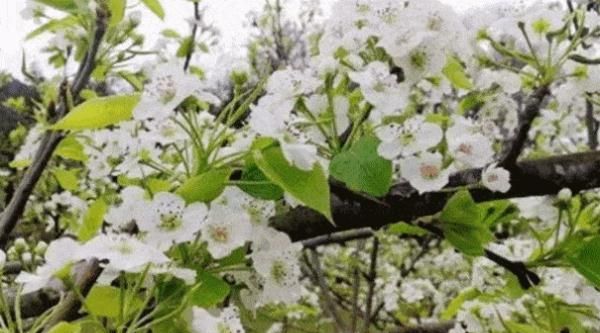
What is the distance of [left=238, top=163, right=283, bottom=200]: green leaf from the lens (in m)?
0.76

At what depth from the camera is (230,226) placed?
73 centimetres

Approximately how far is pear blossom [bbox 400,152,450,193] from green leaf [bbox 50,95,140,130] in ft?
0.88

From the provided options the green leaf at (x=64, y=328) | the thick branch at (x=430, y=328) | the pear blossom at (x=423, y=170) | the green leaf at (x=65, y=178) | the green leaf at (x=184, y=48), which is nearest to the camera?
the green leaf at (x=64, y=328)

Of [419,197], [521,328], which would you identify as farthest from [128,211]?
[521,328]

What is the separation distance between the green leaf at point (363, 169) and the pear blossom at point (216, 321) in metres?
0.16

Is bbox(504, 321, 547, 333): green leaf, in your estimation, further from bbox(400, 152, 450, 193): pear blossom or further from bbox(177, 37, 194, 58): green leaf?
bbox(177, 37, 194, 58): green leaf

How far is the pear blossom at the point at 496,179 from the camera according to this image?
875mm

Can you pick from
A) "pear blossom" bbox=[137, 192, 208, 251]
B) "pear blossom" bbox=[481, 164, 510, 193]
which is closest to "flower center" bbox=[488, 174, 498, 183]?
"pear blossom" bbox=[481, 164, 510, 193]

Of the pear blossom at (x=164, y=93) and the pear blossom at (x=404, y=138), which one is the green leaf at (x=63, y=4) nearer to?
the pear blossom at (x=164, y=93)

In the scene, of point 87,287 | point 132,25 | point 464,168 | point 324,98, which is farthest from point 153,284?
point 132,25

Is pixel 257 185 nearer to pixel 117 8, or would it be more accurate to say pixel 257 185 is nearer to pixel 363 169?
pixel 363 169

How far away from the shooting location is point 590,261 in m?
0.88

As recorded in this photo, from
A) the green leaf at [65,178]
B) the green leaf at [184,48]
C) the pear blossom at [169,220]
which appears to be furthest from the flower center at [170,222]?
the green leaf at [184,48]

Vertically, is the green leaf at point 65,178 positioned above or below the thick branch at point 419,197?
below
